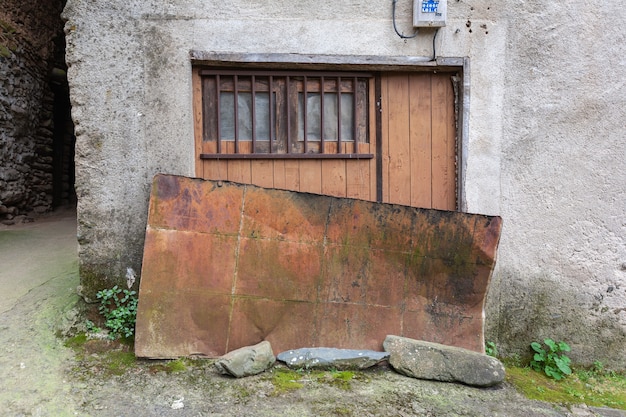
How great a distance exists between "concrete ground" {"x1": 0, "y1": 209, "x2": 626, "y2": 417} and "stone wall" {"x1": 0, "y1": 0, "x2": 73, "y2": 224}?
14.2ft

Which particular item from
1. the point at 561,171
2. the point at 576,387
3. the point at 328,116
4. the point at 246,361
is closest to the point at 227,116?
the point at 328,116

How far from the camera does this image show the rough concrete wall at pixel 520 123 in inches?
121

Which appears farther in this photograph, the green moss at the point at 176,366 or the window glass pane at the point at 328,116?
the window glass pane at the point at 328,116

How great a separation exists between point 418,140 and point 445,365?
169cm

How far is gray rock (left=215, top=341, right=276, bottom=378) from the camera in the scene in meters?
2.58

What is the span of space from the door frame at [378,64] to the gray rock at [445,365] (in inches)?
44.2

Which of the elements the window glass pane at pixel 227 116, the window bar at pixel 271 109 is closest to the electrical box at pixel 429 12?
the window bar at pixel 271 109

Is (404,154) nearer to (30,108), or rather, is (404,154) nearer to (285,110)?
(285,110)

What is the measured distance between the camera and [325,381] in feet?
8.59

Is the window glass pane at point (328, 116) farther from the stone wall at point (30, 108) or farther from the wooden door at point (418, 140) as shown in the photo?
the stone wall at point (30, 108)

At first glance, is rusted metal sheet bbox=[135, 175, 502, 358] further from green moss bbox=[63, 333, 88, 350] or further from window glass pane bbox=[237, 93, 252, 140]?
window glass pane bbox=[237, 93, 252, 140]

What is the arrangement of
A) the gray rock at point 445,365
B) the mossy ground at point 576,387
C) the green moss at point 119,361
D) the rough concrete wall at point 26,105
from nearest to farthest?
the green moss at point 119,361, the gray rock at point 445,365, the mossy ground at point 576,387, the rough concrete wall at point 26,105

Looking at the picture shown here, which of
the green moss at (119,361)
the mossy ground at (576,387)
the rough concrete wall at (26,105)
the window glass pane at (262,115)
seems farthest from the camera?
the rough concrete wall at (26,105)

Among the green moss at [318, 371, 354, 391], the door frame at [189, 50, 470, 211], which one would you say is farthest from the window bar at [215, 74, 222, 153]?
the green moss at [318, 371, 354, 391]
